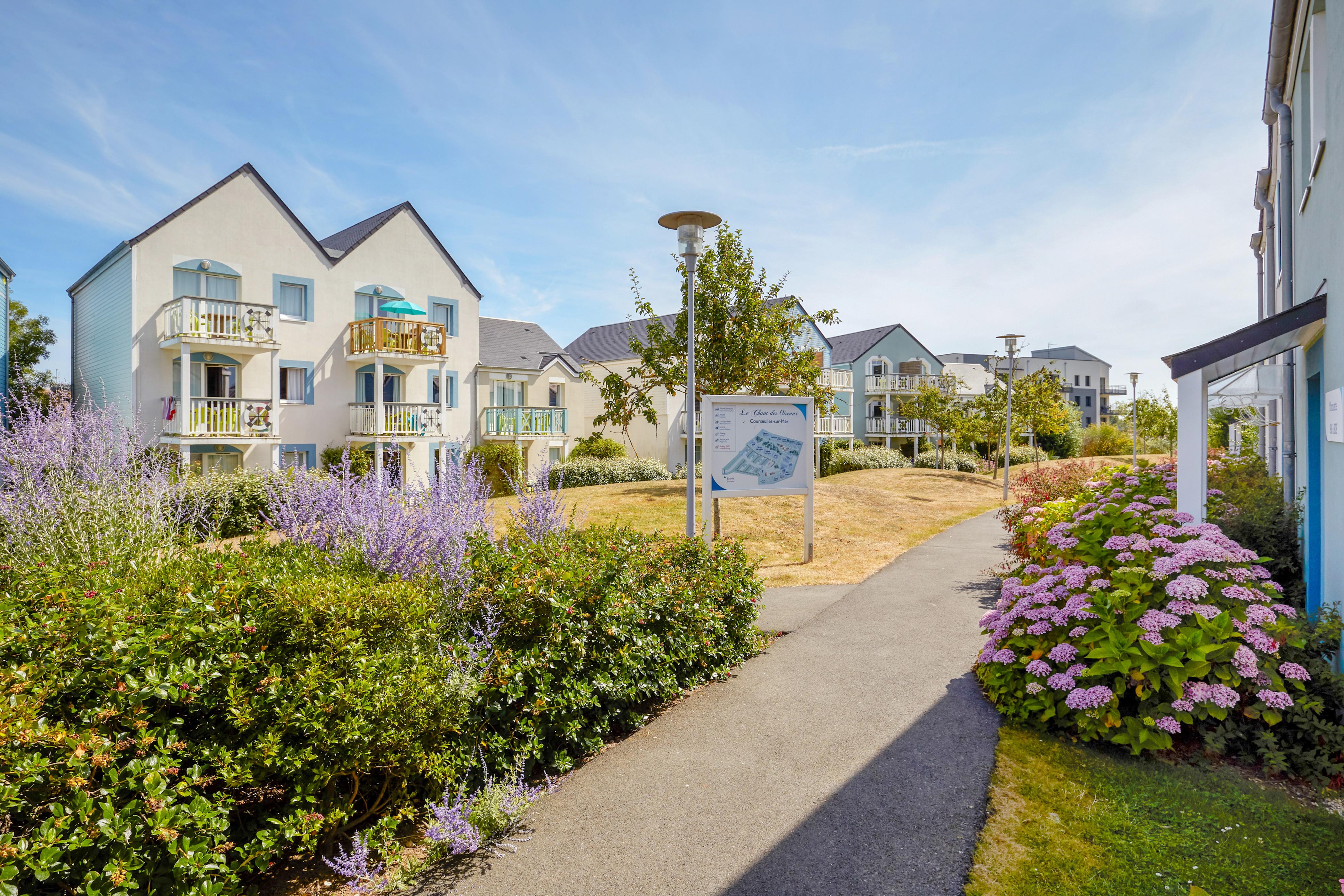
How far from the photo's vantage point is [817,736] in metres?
4.84

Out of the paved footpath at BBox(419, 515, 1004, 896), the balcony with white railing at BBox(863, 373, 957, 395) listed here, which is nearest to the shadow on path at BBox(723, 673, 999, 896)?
the paved footpath at BBox(419, 515, 1004, 896)

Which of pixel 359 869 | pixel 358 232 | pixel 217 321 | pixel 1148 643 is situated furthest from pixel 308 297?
pixel 1148 643

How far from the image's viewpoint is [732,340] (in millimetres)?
17438

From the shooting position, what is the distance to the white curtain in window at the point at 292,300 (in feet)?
68.0

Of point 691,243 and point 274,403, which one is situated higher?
point 691,243

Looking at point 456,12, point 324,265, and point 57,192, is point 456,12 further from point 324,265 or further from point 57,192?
point 324,265

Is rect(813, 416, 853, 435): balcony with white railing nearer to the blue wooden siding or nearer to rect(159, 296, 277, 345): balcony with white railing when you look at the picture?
rect(159, 296, 277, 345): balcony with white railing

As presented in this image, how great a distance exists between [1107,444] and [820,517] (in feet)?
120

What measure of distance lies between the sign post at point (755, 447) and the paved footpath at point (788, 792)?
386 centimetres

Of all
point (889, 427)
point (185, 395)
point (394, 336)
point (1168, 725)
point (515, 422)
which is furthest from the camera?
point (889, 427)

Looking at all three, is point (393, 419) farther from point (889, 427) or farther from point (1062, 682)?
point (889, 427)

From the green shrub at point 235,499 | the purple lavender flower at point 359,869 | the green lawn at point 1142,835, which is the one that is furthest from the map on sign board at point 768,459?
the green shrub at point 235,499

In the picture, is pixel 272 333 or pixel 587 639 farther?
pixel 272 333

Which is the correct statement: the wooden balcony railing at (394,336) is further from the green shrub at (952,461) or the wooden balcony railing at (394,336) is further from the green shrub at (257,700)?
the green shrub at (952,461)
